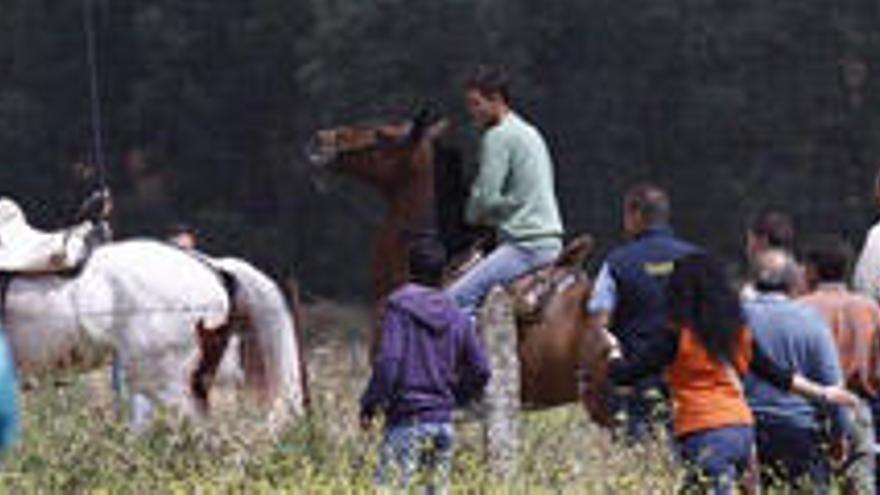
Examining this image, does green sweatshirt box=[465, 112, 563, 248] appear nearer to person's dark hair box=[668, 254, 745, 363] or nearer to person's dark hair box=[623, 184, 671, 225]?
person's dark hair box=[623, 184, 671, 225]

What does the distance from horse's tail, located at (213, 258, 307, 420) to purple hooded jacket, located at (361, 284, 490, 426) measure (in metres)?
3.13

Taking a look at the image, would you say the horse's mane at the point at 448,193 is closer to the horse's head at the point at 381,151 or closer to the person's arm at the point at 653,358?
the horse's head at the point at 381,151

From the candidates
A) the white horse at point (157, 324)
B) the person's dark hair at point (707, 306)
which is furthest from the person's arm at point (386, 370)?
the white horse at point (157, 324)

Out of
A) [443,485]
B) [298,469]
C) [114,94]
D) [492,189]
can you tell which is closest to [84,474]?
[298,469]

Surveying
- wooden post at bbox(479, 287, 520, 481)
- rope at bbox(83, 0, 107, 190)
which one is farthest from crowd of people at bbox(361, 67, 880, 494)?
rope at bbox(83, 0, 107, 190)

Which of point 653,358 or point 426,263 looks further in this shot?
point 426,263

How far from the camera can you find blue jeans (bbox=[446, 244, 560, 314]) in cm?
1239

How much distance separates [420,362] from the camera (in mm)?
9688

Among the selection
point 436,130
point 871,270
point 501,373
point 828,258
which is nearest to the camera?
point 828,258

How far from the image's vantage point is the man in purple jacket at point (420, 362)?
31.6 feet

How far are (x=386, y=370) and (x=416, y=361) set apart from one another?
0.13 metres

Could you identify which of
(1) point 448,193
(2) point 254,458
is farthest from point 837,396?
(1) point 448,193

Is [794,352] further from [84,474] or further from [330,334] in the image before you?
[330,334]

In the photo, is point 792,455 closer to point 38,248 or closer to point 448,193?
point 448,193
